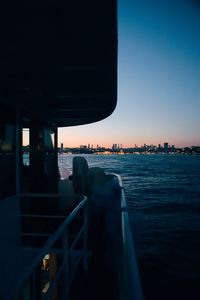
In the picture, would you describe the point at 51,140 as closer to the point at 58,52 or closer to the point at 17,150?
the point at 17,150

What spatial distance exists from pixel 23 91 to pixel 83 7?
267cm

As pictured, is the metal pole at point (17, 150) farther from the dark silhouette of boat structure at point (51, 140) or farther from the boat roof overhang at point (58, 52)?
the boat roof overhang at point (58, 52)

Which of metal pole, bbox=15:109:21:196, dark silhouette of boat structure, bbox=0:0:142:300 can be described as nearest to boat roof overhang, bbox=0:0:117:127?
dark silhouette of boat structure, bbox=0:0:142:300

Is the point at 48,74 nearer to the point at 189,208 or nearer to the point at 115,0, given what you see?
the point at 115,0

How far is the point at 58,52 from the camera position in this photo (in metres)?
2.58

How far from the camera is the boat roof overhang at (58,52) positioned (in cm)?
189

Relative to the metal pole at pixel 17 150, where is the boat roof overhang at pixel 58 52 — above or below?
above

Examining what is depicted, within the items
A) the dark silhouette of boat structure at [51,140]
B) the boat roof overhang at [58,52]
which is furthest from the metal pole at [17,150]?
the boat roof overhang at [58,52]

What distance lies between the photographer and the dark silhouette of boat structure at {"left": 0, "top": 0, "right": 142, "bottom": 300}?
186 cm

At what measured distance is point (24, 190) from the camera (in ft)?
17.8

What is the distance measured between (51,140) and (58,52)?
13.9ft

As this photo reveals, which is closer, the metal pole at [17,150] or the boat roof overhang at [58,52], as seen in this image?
the boat roof overhang at [58,52]

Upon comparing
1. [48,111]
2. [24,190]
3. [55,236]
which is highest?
[48,111]

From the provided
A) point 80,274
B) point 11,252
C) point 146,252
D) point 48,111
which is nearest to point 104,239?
point 80,274
